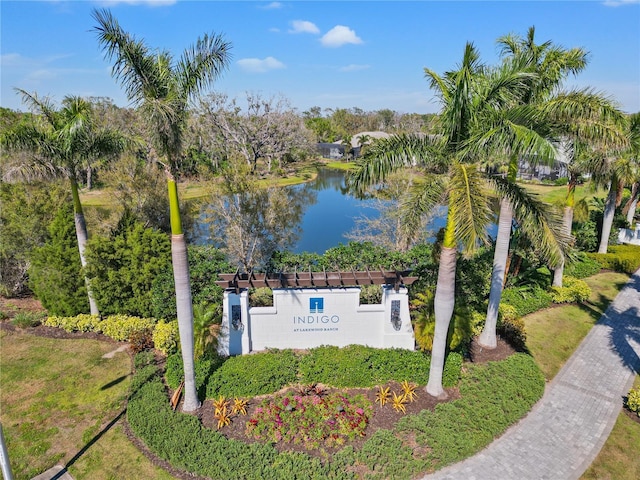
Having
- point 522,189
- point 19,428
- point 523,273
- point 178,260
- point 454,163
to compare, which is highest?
point 454,163

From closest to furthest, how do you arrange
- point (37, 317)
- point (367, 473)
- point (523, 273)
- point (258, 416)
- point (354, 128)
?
point (367, 473) → point (258, 416) → point (37, 317) → point (523, 273) → point (354, 128)

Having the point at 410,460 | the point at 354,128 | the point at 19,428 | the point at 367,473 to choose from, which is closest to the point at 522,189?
the point at 410,460

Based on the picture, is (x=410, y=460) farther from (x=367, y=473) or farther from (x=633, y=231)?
(x=633, y=231)

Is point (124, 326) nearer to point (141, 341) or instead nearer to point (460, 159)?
point (141, 341)

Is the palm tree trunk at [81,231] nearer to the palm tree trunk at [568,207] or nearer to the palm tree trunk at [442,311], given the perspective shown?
the palm tree trunk at [442,311]

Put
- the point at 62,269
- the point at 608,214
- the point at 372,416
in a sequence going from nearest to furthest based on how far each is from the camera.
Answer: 1. the point at 372,416
2. the point at 62,269
3. the point at 608,214

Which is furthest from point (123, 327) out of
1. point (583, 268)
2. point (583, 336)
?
point (583, 268)

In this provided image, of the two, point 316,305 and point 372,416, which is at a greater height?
point 316,305
